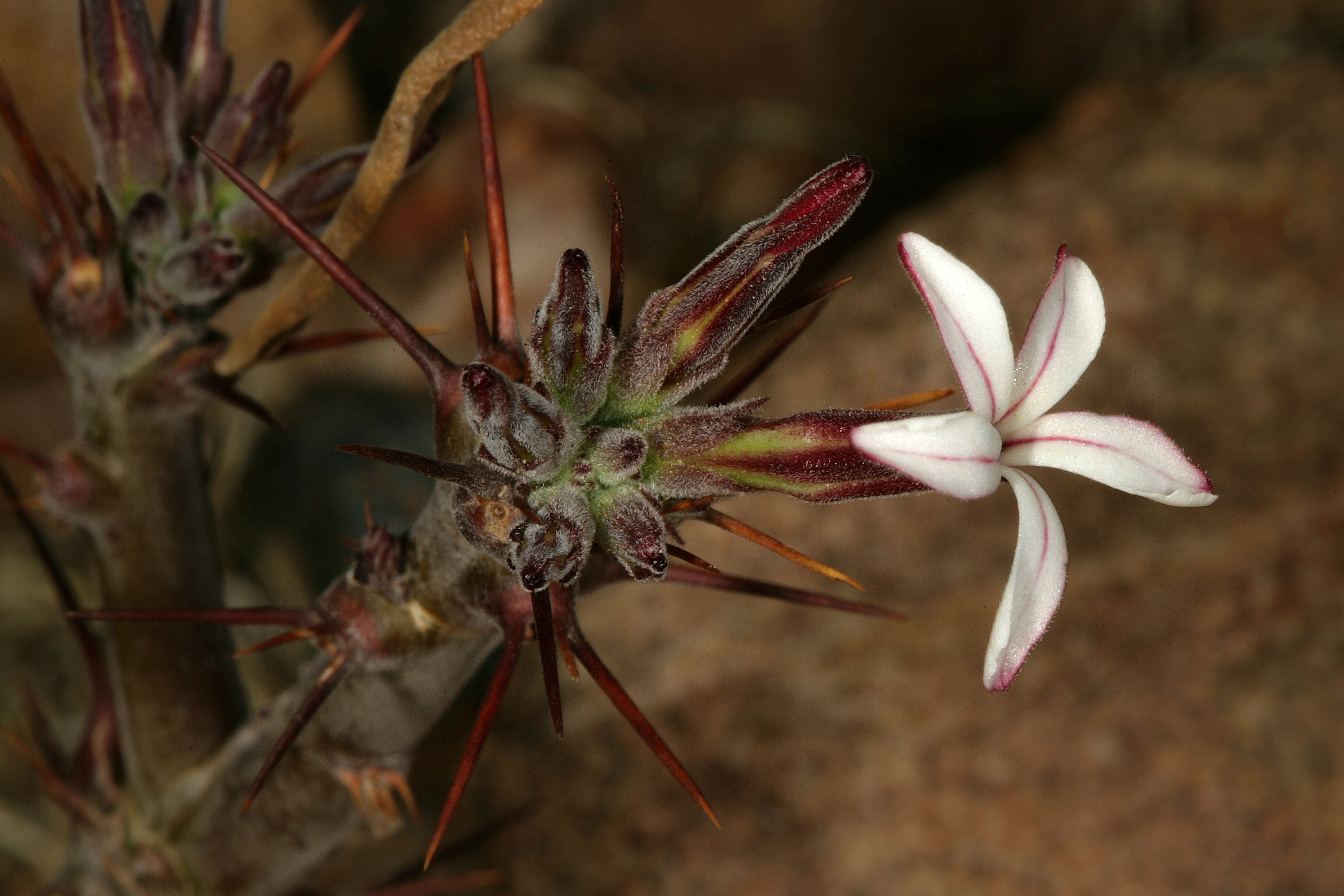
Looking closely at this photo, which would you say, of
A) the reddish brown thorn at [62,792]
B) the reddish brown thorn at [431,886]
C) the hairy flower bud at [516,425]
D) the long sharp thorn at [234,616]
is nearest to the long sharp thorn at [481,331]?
the hairy flower bud at [516,425]

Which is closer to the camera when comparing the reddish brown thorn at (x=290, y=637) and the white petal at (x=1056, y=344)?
the white petal at (x=1056, y=344)

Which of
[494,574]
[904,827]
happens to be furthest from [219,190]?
[904,827]

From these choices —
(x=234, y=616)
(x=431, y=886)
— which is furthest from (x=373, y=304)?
(x=431, y=886)

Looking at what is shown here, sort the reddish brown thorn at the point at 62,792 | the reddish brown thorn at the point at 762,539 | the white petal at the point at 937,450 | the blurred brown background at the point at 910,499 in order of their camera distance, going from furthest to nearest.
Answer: the blurred brown background at the point at 910,499, the reddish brown thorn at the point at 62,792, the reddish brown thorn at the point at 762,539, the white petal at the point at 937,450

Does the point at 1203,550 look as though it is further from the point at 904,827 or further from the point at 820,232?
the point at 820,232

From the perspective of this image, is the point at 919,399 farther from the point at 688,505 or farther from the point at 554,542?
the point at 554,542

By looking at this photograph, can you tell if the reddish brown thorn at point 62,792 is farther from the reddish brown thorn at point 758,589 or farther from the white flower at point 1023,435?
the white flower at point 1023,435

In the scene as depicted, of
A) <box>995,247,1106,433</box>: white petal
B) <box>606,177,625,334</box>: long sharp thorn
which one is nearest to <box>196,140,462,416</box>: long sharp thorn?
<box>606,177,625,334</box>: long sharp thorn

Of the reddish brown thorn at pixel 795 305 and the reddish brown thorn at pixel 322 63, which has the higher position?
the reddish brown thorn at pixel 322 63
